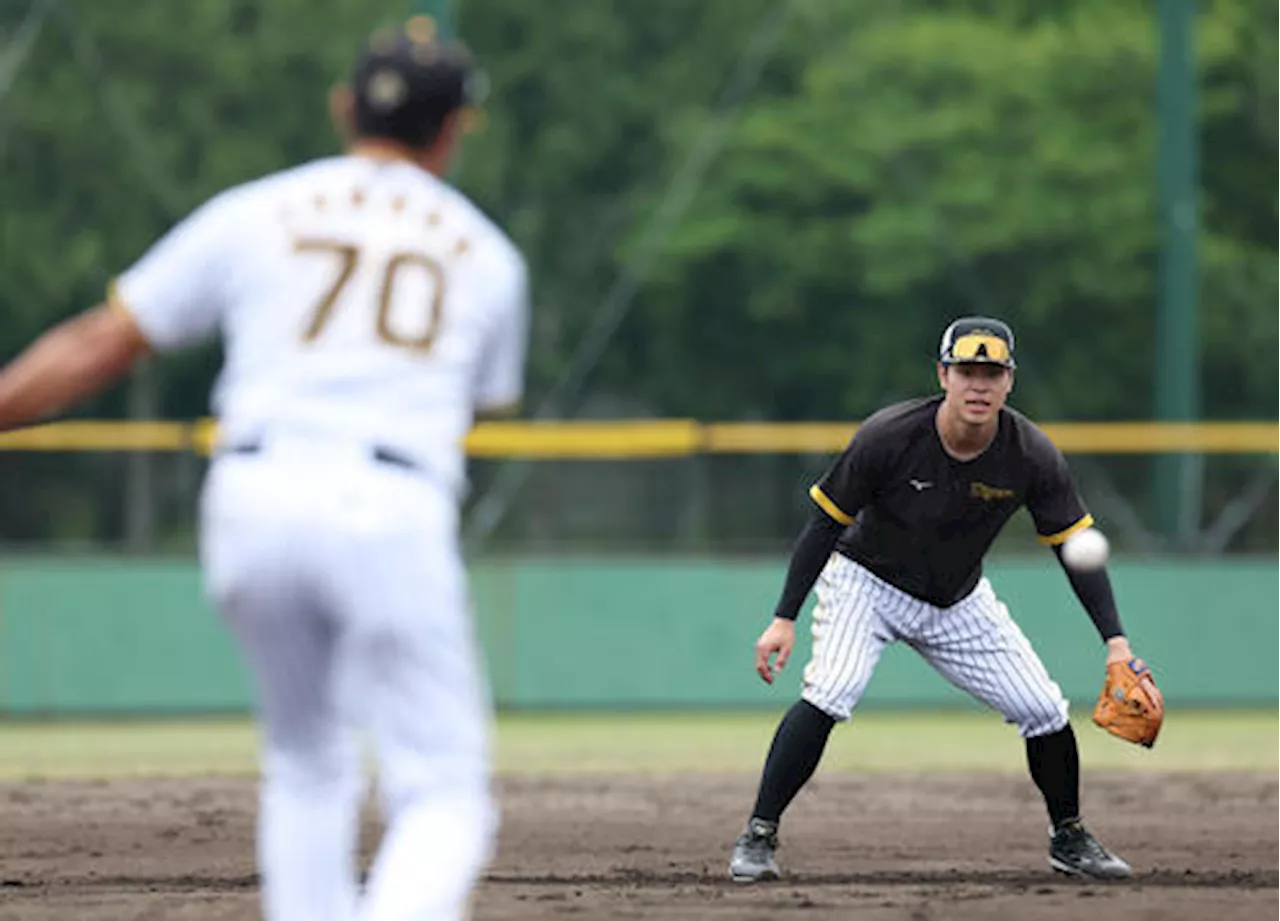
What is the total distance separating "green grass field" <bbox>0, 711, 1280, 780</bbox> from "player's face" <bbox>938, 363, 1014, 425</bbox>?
185 inches

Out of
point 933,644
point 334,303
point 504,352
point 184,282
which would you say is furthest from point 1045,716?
point 184,282

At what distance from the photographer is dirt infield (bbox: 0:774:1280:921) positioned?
7113 mm

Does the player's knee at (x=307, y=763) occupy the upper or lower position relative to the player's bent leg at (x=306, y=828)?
upper

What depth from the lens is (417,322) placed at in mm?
4633

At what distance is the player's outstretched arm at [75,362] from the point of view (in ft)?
15.3

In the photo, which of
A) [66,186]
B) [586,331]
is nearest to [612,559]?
[586,331]

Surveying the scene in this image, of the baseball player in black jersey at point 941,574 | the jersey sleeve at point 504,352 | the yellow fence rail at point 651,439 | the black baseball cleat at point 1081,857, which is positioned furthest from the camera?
the yellow fence rail at point 651,439

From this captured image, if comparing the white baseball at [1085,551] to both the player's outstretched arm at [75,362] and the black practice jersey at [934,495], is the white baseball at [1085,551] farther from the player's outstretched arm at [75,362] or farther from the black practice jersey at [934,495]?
the player's outstretched arm at [75,362]

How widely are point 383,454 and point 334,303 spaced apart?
0.88 feet

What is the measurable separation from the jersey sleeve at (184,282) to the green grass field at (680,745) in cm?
733

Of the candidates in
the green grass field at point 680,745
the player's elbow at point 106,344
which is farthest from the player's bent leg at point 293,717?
the green grass field at point 680,745

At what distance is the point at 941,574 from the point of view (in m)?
7.93

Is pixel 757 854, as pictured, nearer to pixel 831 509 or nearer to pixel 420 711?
pixel 831 509

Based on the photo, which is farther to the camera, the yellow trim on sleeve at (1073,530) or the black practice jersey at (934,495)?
the yellow trim on sleeve at (1073,530)
